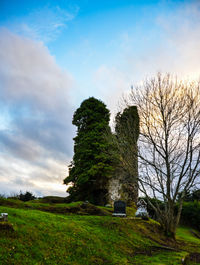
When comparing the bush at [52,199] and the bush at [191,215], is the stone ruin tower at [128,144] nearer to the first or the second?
the bush at [52,199]

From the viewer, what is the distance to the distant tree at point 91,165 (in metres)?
27.2

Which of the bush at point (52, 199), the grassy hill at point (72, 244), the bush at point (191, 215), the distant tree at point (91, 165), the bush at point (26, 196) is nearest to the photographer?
the grassy hill at point (72, 244)

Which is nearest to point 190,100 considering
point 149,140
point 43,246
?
point 149,140

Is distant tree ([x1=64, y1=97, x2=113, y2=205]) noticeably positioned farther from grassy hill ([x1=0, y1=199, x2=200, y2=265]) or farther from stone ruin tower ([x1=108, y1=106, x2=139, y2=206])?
grassy hill ([x1=0, y1=199, x2=200, y2=265])

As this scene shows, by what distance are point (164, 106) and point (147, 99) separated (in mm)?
1333

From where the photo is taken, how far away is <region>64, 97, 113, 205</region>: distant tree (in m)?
27.2

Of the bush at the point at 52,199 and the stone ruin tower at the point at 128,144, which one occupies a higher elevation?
the stone ruin tower at the point at 128,144

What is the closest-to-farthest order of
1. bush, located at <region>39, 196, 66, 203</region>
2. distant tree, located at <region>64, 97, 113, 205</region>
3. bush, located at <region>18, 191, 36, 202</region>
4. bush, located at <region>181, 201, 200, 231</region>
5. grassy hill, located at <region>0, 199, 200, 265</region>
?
grassy hill, located at <region>0, 199, 200, 265</region> → bush, located at <region>39, 196, 66, 203</region> → bush, located at <region>18, 191, 36, 202</region> → distant tree, located at <region>64, 97, 113, 205</region> → bush, located at <region>181, 201, 200, 231</region>

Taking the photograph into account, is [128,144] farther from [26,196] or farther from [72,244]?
[26,196]

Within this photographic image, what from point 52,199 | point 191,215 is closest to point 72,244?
point 52,199

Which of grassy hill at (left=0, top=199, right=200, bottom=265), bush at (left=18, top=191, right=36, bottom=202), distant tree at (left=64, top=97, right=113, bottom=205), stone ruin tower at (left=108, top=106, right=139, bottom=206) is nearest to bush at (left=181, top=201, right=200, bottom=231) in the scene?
distant tree at (left=64, top=97, right=113, bottom=205)

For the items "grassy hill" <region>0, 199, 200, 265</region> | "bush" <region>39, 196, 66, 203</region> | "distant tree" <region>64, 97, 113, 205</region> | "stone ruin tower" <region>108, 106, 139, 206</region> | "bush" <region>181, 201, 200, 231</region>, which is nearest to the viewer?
"grassy hill" <region>0, 199, 200, 265</region>

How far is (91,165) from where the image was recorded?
27.6 m

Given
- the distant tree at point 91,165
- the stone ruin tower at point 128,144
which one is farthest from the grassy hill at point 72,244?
the distant tree at point 91,165
